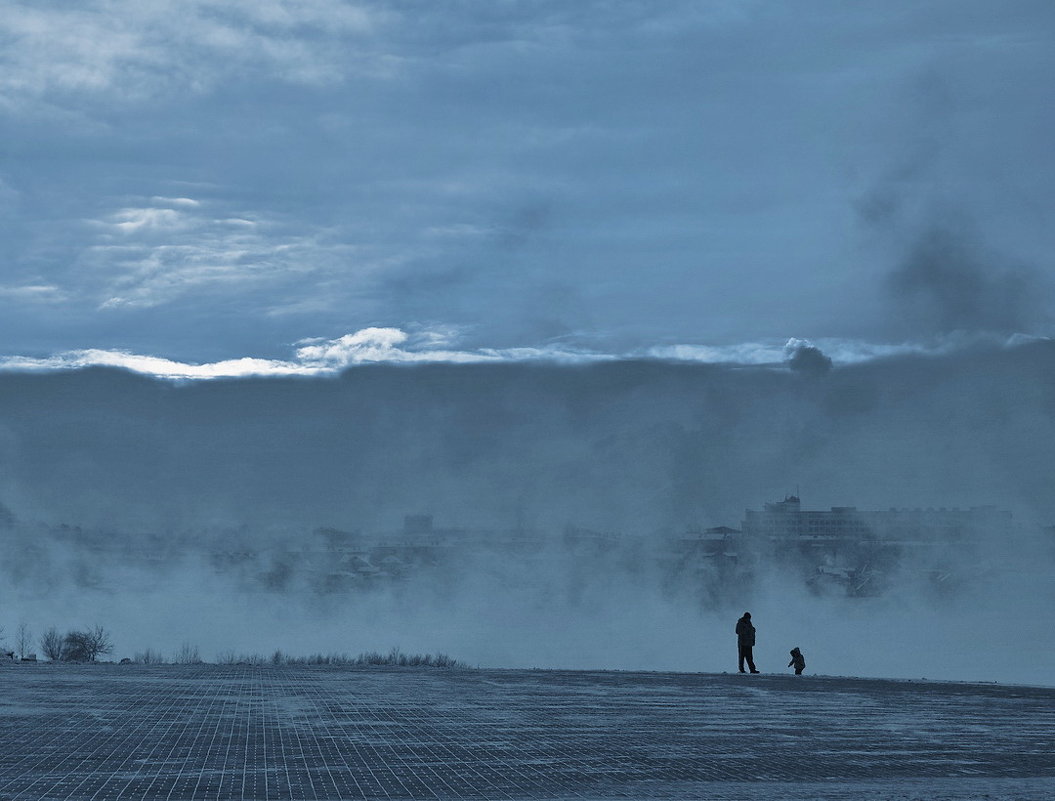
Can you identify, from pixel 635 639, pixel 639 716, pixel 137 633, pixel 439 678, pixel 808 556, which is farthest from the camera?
pixel 808 556

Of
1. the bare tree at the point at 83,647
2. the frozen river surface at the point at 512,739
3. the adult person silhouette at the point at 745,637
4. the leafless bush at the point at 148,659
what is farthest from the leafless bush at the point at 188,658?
the adult person silhouette at the point at 745,637

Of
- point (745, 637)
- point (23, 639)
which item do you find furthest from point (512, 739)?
point (23, 639)

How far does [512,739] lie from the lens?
1519cm

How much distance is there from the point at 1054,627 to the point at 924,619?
13.4 m

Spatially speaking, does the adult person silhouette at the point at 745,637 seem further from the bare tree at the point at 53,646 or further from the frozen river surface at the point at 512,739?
the bare tree at the point at 53,646

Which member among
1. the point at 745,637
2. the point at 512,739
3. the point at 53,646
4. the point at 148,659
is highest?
the point at 745,637

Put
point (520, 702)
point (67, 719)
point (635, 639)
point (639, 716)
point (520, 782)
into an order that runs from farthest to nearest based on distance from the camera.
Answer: point (635, 639) < point (520, 702) < point (639, 716) < point (67, 719) < point (520, 782)

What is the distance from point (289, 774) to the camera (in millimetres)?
12297

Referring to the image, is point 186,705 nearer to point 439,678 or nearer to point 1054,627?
point 439,678

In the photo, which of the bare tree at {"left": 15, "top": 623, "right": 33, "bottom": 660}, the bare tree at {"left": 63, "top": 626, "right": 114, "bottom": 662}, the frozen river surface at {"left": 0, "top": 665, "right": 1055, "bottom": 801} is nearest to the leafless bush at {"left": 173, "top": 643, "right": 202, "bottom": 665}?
the frozen river surface at {"left": 0, "top": 665, "right": 1055, "bottom": 801}

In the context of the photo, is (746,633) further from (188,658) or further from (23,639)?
(23,639)

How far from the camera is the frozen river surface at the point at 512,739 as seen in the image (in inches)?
464

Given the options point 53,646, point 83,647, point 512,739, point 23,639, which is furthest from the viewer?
point 23,639

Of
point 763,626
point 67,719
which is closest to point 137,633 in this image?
point 763,626
